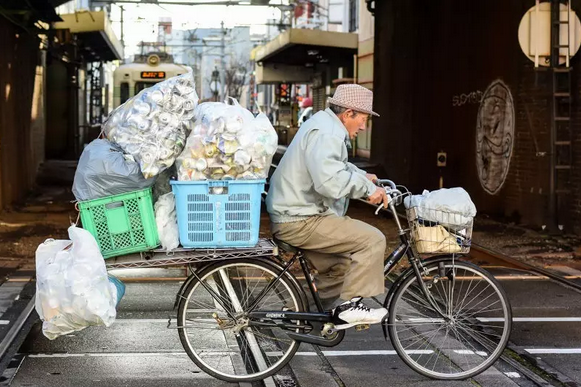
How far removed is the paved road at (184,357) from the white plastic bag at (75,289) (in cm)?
60

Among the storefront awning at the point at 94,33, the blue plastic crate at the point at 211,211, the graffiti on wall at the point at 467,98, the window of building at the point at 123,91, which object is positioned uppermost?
the storefront awning at the point at 94,33

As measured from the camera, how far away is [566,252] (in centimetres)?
1206

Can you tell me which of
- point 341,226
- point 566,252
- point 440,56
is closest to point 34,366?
point 341,226

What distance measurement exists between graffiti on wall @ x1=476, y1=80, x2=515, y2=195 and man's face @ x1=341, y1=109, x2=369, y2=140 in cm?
983

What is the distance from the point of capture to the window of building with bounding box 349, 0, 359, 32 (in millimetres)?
38875

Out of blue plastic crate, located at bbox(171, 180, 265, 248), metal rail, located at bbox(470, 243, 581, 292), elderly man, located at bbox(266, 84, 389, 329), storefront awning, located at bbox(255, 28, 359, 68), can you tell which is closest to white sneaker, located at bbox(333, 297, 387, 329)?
elderly man, located at bbox(266, 84, 389, 329)

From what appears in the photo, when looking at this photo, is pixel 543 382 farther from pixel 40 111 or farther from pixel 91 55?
pixel 91 55

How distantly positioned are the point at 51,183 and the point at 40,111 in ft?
8.38

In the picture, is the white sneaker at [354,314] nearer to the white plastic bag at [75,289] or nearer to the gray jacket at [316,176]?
the gray jacket at [316,176]

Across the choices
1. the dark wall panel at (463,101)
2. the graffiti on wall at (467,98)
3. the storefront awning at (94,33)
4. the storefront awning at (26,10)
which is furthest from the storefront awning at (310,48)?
the storefront awning at (26,10)

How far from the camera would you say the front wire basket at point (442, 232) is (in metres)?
5.74

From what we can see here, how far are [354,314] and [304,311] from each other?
1.07 feet

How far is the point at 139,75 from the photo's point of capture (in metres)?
32.9

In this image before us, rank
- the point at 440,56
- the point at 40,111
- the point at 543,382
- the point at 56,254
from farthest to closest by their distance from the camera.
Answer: the point at 40,111
the point at 440,56
the point at 543,382
the point at 56,254
